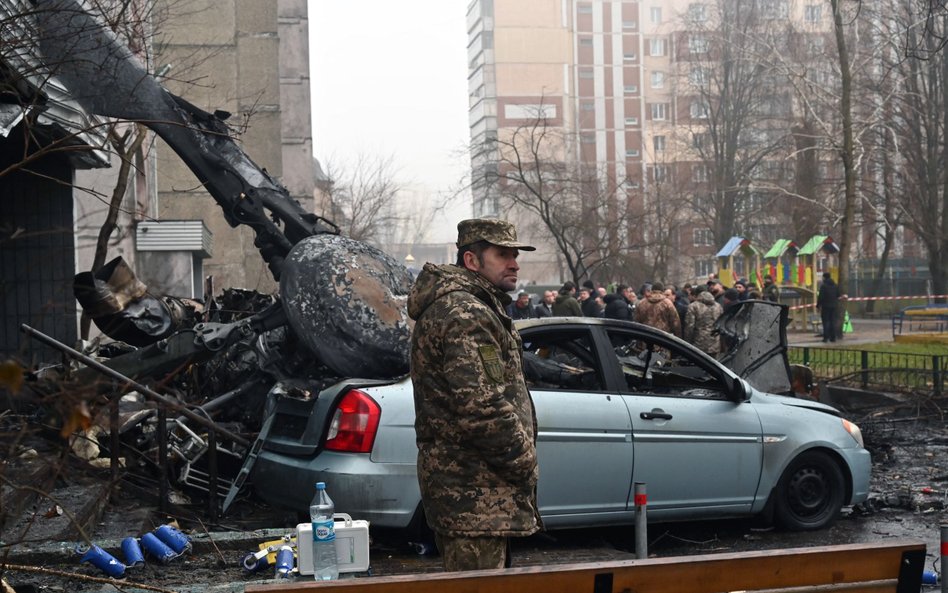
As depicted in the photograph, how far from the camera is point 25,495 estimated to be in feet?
11.0

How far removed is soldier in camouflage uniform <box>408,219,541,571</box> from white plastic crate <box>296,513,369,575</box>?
4.39 ft

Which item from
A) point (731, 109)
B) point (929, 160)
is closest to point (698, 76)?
point (731, 109)

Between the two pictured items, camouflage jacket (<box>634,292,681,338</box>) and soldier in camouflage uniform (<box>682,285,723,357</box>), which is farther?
camouflage jacket (<box>634,292,681,338</box>)

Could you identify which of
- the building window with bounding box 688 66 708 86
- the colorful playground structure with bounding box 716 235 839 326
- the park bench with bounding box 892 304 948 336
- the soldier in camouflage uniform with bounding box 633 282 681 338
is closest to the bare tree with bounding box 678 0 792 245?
the building window with bounding box 688 66 708 86

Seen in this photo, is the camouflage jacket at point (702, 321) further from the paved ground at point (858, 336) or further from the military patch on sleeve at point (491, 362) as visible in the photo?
the military patch on sleeve at point (491, 362)

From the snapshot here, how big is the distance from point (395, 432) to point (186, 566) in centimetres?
147

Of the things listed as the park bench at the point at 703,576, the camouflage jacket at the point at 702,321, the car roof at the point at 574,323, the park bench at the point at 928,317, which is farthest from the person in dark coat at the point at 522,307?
the park bench at the point at 703,576

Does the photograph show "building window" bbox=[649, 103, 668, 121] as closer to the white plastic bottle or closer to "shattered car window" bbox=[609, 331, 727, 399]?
"shattered car window" bbox=[609, 331, 727, 399]

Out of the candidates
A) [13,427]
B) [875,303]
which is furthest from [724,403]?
[875,303]

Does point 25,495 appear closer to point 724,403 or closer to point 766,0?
point 724,403

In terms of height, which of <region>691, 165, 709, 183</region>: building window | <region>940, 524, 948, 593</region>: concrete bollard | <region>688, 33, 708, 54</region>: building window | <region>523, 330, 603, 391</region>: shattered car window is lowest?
<region>940, 524, 948, 593</region>: concrete bollard

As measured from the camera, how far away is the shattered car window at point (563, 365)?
760cm

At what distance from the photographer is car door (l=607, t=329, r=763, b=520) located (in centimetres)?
744

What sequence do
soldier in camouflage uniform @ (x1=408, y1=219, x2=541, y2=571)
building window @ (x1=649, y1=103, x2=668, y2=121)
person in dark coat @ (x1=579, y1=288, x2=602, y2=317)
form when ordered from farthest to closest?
building window @ (x1=649, y1=103, x2=668, y2=121)
person in dark coat @ (x1=579, y1=288, x2=602, y2=317)
soldier in camouflage uniform @ (x1=408, y1=219, x2=541, y2=571)
